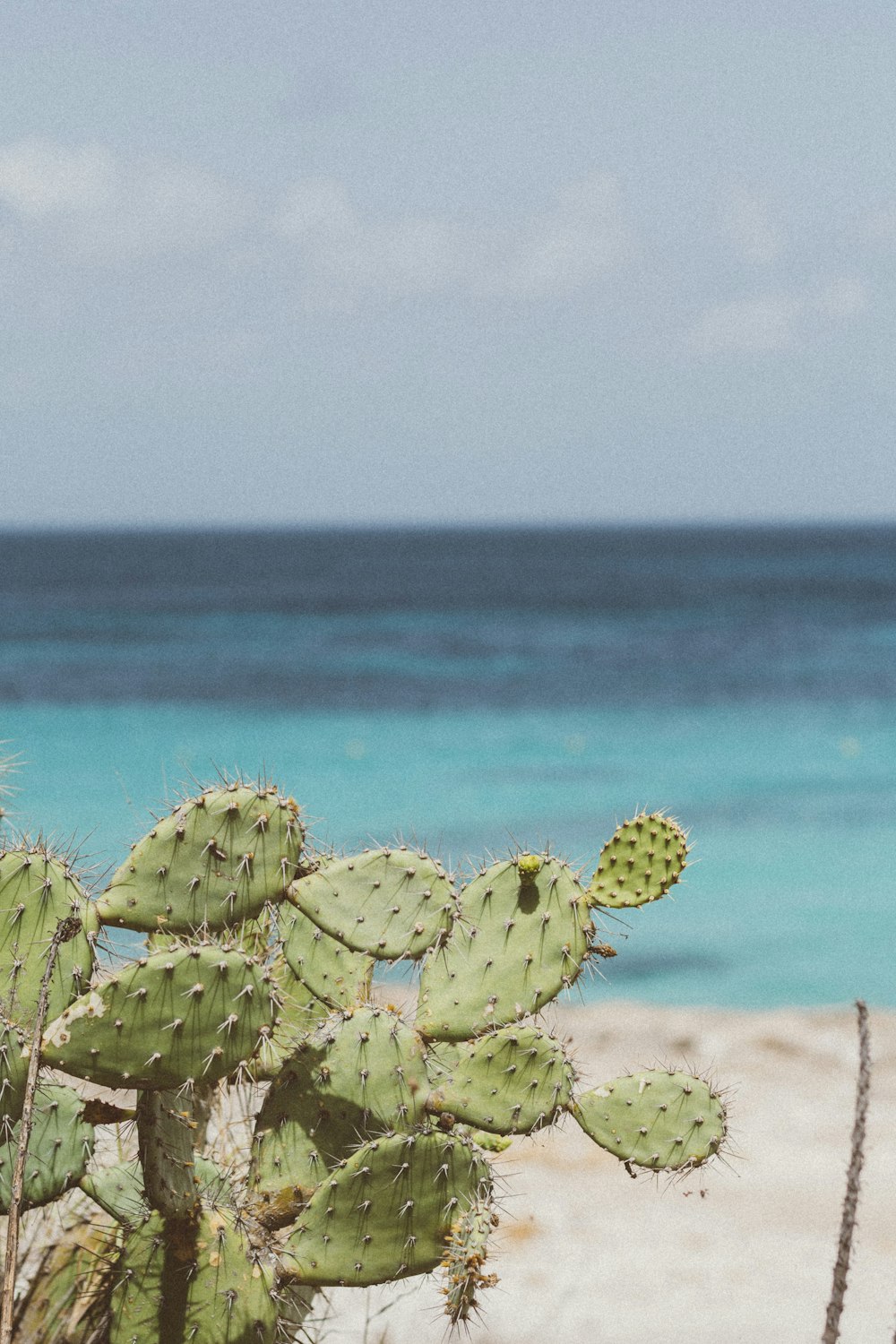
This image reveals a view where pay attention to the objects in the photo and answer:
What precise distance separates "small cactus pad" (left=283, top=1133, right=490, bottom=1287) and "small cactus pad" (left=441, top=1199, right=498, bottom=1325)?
5 centimetres

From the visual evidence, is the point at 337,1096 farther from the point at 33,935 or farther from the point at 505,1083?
the point at 33,935

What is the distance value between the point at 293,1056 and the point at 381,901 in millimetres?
308

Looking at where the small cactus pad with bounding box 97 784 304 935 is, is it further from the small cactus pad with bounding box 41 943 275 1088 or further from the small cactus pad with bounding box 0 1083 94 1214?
the small cactus pad with bounding box 0 1083 94 1214

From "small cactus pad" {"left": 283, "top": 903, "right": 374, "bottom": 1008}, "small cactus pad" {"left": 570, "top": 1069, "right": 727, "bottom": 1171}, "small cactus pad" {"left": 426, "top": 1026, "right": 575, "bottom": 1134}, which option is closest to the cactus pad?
"small cactus pad" {"left": 283, "top": 903, "right": 374, "bottom": 1008}

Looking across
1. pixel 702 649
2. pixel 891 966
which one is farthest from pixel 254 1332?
pixel 702 649

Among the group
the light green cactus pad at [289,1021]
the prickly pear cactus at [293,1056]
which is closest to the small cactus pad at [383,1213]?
the prickly pear cactus at [293,1056]

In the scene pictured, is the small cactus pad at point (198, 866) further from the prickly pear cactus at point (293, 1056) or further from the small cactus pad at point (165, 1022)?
the small cactus pad at point (165, 1022)

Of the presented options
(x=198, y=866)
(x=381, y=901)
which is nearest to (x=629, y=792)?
(x=381, y=901)

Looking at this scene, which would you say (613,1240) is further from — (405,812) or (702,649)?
(702,649)

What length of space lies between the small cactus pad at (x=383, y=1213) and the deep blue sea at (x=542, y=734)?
0.59 metres

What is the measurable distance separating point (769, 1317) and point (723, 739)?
2024 centimetres

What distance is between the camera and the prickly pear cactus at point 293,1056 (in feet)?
7.22

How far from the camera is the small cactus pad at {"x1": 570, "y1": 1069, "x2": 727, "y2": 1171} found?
2.69 m

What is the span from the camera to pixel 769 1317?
4469 millimetres
